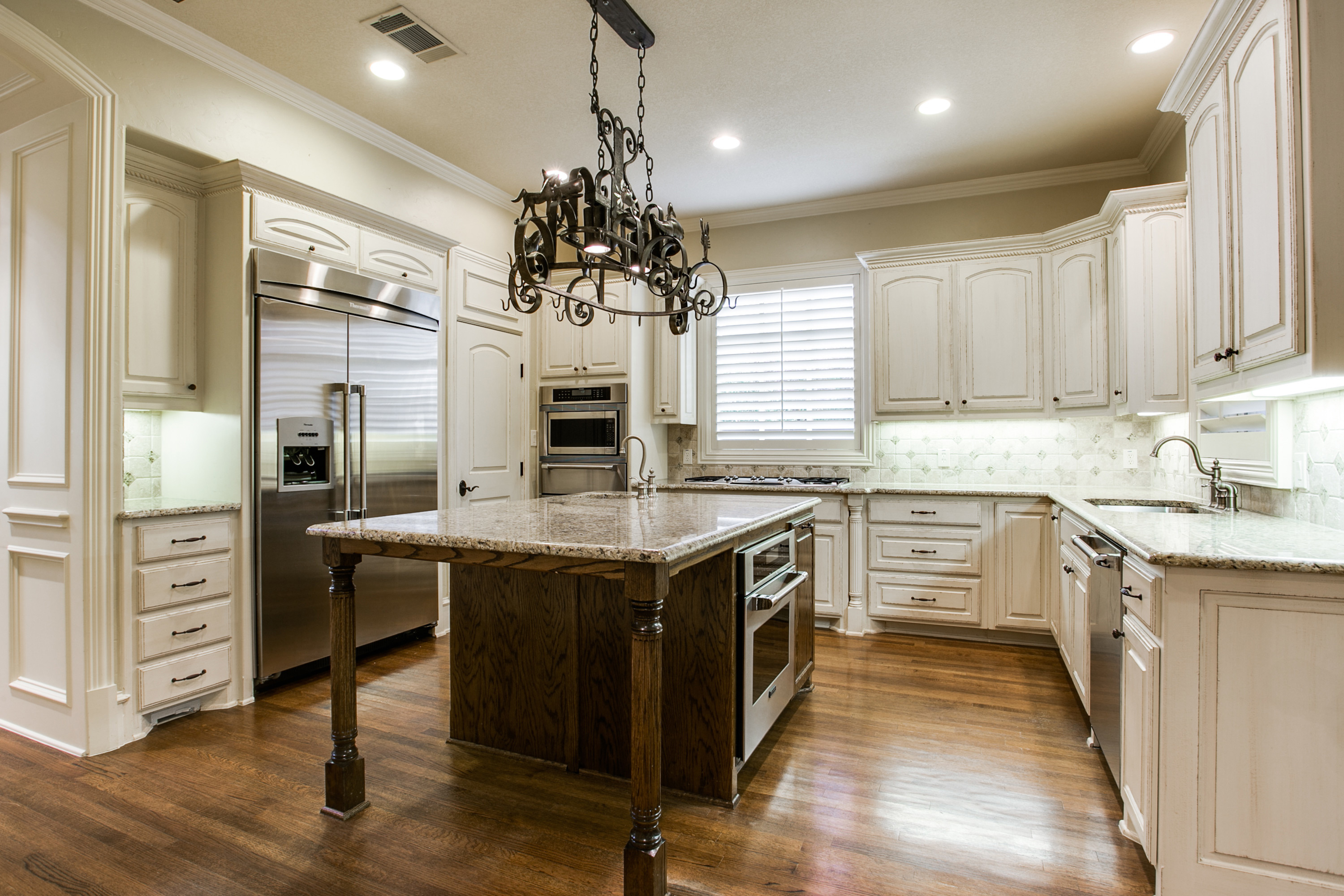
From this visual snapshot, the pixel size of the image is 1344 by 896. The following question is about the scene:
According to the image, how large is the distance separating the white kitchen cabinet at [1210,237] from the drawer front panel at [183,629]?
3934mm

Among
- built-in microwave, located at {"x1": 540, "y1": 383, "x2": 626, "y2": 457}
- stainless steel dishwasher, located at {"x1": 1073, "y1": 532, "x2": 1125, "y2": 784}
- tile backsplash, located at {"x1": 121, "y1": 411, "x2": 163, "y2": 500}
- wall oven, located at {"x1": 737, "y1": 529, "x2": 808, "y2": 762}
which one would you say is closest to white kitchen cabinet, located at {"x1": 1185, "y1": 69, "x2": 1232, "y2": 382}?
stainless steel dishwasher, located at {"x1": 1073, "y1": 532, "x2": 1125, "y2": 784}

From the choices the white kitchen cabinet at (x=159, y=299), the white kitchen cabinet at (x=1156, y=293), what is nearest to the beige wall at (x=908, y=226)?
the white kitchen cabinet at (x=1156, y=293)

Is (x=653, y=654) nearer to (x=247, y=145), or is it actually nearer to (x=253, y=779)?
(x=253, y=779)

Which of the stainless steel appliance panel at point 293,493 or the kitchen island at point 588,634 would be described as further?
the stainless steel appliance panel at point 293,493

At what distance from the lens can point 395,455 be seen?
12.2 feet

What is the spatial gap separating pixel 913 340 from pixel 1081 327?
36.4 inches

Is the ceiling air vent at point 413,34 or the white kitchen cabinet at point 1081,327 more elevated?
the ceiling air vent at point 413,34

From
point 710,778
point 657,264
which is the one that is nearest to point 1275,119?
point 657,264

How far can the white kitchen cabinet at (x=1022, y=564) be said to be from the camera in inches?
151

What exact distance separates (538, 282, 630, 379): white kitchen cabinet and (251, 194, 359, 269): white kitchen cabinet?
59.9 inches

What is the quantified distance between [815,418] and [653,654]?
344 centimetres

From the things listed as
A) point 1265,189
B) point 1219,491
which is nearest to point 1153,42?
point 1265,189

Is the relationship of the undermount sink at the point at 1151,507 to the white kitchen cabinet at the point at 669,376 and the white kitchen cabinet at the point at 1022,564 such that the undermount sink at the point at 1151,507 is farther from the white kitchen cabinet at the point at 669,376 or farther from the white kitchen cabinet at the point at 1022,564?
the white kitchen cabinet at the point at 669,376

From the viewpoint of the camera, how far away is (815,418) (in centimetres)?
489
